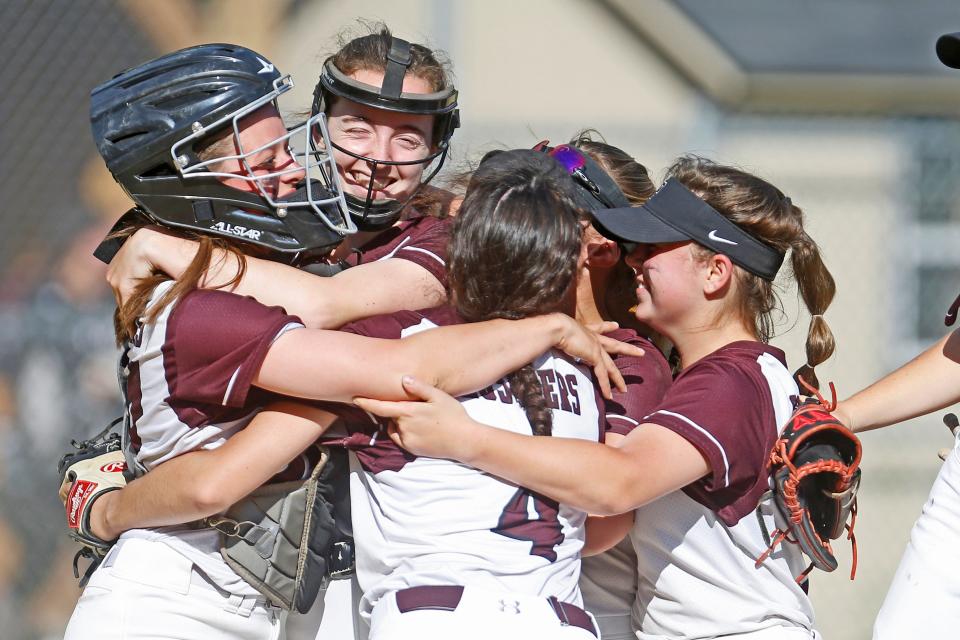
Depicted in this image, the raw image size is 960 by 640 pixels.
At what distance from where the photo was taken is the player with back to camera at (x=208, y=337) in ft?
5.74

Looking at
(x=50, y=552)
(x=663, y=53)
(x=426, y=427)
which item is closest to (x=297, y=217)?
(x=426, y=427)

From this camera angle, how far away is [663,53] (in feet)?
20.4

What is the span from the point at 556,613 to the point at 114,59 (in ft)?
14.0

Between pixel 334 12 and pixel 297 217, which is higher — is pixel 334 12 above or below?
above

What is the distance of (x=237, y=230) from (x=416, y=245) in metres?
0.39

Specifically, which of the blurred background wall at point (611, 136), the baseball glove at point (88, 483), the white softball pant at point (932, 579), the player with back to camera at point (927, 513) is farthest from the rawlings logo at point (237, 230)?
the blurred background wall at point (611, 136)

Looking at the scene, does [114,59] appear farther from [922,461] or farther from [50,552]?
[922,461]

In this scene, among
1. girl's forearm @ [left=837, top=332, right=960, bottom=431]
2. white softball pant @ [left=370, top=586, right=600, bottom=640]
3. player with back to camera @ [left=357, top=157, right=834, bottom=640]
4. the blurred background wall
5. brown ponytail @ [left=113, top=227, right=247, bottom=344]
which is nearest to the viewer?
white softball pant @ [left=370, top=586, right=600, bottom=640]

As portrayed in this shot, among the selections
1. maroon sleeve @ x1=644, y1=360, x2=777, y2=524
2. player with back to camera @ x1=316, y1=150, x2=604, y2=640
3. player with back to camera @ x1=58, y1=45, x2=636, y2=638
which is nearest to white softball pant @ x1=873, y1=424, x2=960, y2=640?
maroon sleeve @ x1=644, y1=360, x2=777, y2=524

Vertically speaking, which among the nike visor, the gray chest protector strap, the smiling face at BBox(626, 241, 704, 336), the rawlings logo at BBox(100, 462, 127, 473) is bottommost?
the rawlings logo at BBox(100, 462, 127, 473)

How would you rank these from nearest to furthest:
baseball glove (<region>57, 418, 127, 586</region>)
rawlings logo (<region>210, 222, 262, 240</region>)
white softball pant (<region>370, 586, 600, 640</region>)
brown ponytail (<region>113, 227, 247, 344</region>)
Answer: white softball pant (<region>370, 586, 600, 640</region>), brown ponytail (<region>113, 227, 247, 344</region>), rawlings logo (<region>210, 222, 262, 240</region>), baseball glove (<region>57, 418, 127, 586</region>)

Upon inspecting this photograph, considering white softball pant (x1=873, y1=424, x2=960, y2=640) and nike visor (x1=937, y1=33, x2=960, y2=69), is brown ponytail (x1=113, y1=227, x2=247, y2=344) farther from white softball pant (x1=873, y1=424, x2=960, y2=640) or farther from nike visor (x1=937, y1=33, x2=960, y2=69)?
nike visor (x1=937, y1=33, x2=960, y2=69)

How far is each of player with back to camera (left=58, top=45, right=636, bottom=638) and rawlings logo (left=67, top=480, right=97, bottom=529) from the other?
0.06 feet

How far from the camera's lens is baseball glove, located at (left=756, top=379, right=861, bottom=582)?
1.93 metres
